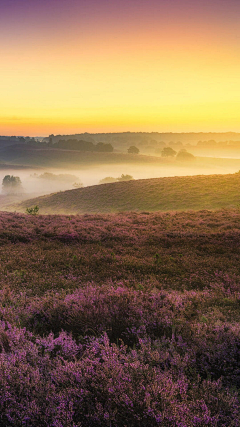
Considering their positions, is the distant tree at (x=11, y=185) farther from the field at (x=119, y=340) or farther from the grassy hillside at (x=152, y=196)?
the field at (x=119, y=340)

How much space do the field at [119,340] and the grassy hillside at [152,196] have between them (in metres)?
29.0

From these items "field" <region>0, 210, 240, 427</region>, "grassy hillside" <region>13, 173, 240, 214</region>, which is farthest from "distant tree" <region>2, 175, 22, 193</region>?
"field" <region>0, 210, 240, 427</region>

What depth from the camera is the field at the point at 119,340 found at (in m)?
2.32

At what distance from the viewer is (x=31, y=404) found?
7.48ft

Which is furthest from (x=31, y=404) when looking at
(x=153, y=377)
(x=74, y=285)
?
(x=74, y=285)

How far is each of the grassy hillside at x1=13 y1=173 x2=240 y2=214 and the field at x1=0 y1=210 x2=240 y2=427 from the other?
95.3 feet

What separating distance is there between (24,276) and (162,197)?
39716 mm

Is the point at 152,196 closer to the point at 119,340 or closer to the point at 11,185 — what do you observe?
the point at 119,340

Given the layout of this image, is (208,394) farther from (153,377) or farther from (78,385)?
(78,385)

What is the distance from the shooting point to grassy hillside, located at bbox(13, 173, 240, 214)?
128ft

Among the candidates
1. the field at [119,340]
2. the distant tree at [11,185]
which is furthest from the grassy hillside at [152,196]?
the distant tree at [11,185]

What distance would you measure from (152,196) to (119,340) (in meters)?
43.6

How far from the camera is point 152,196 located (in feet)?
154

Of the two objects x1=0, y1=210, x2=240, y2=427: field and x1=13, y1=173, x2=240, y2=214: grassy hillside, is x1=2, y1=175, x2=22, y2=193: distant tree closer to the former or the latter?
x1=13, y1=173, x2=240, y2=214: grassy hillside
